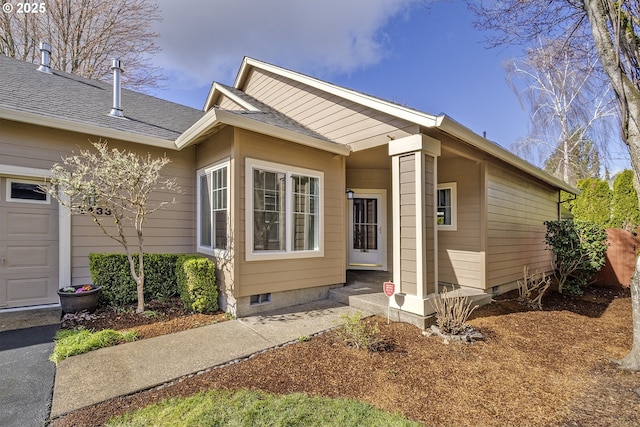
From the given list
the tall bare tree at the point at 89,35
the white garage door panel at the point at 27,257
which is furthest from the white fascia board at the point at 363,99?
the tall bare tree at the point at 89,35

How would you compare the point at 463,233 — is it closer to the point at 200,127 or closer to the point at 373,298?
the point at 373,298

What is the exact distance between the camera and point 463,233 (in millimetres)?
6434

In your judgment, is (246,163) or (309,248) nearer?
(246,163)

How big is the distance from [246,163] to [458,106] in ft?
50.4

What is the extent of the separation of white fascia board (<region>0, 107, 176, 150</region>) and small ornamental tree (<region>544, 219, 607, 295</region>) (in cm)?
845

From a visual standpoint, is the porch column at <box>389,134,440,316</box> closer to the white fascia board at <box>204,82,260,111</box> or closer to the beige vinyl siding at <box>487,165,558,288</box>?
the beige vinyl siding at <box>487,165,558,288</box>

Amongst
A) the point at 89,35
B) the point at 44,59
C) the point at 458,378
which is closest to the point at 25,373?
the point at 458,378

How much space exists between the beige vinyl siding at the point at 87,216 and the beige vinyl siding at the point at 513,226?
6.20 meters

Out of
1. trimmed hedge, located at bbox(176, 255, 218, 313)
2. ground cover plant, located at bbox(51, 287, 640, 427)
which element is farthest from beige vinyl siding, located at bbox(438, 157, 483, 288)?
trimmed hedge, located at bbox(176, 255, 218, 313)

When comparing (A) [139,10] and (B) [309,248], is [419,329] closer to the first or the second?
(B) [309,248]

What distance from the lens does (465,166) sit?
645cm

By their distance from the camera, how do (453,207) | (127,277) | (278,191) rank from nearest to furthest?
1. (127,277)
2. (278,191)
3. (453,207)

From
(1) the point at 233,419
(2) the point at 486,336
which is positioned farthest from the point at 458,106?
(1) the point at 233,419

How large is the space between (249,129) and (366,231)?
14.4 feet
